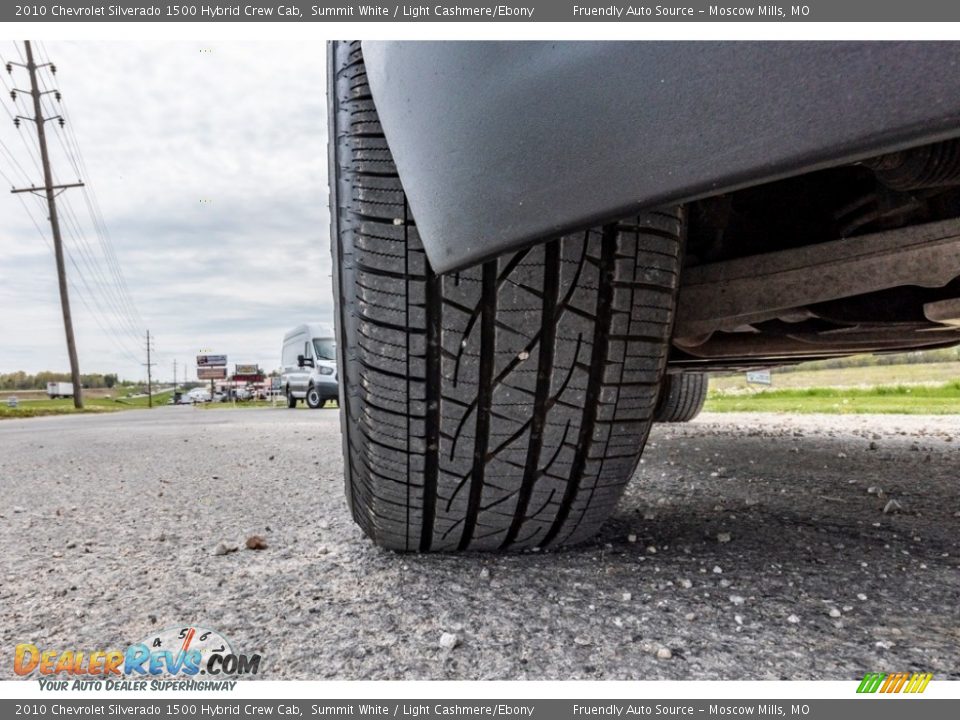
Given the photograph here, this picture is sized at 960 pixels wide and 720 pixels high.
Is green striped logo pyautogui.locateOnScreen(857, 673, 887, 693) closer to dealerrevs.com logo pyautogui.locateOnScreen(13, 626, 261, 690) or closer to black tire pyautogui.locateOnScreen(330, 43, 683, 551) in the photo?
black tire pyautogui.locateOnScreen(330, 43, 683, 551)

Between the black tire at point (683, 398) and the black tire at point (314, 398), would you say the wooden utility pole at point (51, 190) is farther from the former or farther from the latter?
the black tire at point (683, 398)

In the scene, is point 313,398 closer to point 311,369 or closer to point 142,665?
point 311,369

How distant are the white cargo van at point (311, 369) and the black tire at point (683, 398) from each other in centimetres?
A: 751

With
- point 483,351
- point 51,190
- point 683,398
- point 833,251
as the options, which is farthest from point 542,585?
point 51,190

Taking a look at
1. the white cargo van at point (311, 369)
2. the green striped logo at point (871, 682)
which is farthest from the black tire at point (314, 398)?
the green striped logo at point (871, 682)

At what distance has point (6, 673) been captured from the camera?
731 mm

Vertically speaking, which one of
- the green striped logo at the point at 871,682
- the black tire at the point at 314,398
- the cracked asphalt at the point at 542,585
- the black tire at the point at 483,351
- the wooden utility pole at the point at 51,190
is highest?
the wooden utility pole at the point at 51,190

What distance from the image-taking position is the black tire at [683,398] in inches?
143

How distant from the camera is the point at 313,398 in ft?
35.6

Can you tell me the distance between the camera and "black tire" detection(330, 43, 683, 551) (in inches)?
33.8

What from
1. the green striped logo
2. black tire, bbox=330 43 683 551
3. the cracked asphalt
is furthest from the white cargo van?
the green striped logo

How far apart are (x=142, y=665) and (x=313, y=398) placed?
10427mm

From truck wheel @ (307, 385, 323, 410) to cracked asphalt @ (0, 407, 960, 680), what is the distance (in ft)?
29.9

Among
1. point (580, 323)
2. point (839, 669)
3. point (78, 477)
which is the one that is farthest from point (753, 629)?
point (78, 477)
